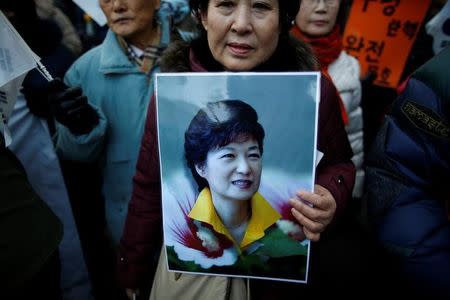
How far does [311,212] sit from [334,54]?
1.57 m

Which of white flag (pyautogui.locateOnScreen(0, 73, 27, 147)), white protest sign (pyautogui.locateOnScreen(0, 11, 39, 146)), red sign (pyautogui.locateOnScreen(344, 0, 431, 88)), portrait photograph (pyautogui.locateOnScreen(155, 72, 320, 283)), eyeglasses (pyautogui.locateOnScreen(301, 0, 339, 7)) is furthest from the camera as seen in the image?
red sign (pyautogui.locateOnScreen(344, 0, 431, 88))

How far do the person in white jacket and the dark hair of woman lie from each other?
90 cm

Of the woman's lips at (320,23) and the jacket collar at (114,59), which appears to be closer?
the jacket collar at (114,59)

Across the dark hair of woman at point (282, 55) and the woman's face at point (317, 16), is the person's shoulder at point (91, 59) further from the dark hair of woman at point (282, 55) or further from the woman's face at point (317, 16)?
the woman's face at point (317, 16)

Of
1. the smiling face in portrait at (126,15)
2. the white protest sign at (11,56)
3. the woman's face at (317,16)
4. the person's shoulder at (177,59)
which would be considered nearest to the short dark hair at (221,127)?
the person's shoulder at (177,59)

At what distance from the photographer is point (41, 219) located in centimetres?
107

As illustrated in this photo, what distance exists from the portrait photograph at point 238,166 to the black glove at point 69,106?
608mm

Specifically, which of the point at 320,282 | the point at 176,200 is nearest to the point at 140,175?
the point at 176,200

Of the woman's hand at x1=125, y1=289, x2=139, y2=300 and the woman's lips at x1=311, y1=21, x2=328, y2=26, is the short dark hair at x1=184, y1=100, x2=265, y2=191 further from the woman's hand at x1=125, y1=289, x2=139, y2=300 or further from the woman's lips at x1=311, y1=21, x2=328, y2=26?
the woman's lips at x1=311, y1=21, x2=328, y2=26

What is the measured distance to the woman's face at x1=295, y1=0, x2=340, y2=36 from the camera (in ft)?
7.00

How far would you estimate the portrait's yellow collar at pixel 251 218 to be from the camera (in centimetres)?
99

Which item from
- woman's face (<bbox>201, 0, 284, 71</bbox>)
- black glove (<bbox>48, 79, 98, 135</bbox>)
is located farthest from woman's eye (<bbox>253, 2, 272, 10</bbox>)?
black glove (<bbox>48, 79, 98, 135</bbox>)

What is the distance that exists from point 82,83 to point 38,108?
0.76ft

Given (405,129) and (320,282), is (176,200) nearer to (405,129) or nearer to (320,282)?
(405,129)
